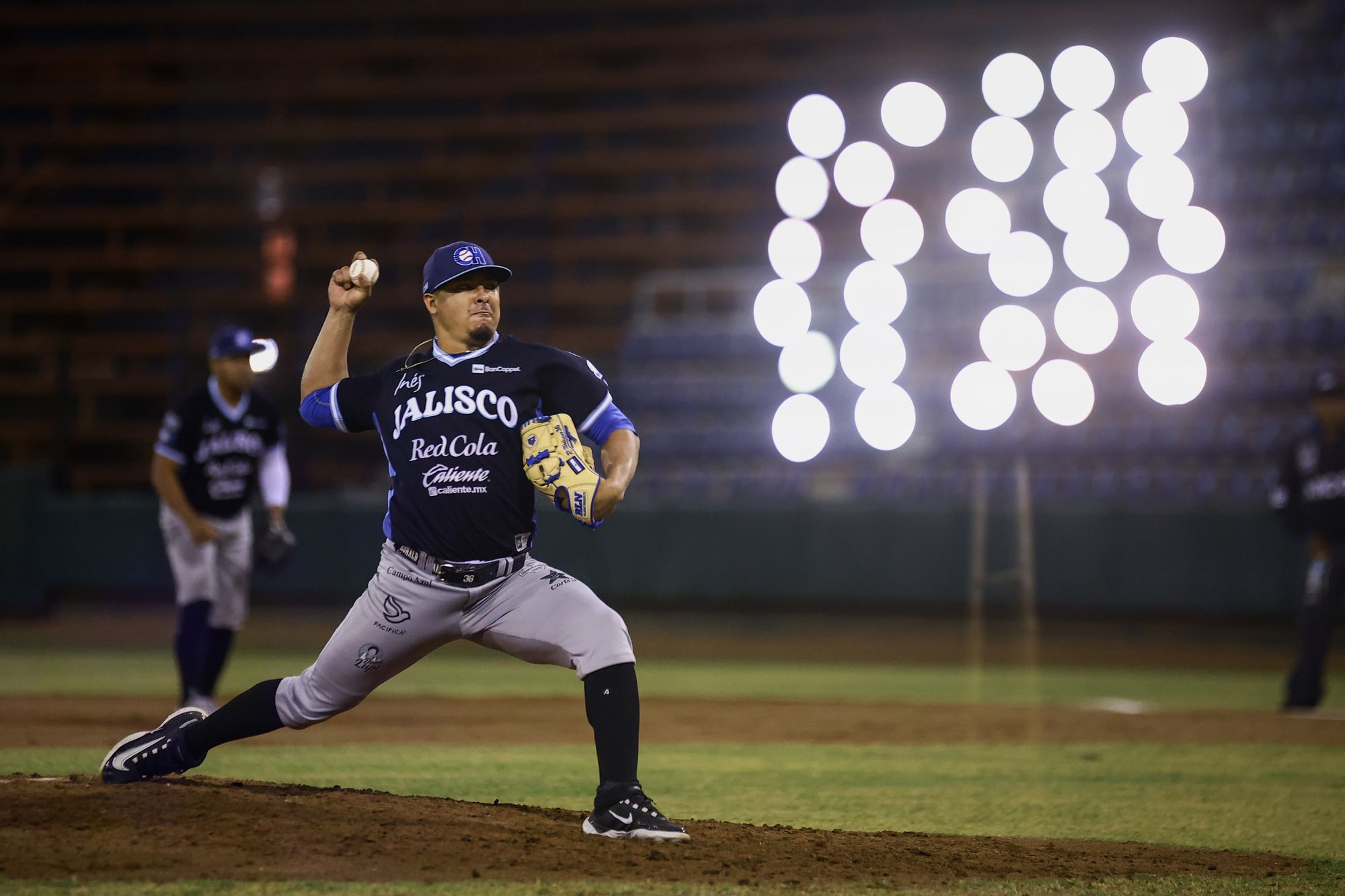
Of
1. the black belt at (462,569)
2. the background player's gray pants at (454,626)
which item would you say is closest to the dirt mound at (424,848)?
the background player's gray pants at (454,626)

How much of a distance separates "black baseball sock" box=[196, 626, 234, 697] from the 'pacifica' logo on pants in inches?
144

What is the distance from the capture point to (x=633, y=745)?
151 inches

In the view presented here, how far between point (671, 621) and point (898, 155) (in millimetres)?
6311

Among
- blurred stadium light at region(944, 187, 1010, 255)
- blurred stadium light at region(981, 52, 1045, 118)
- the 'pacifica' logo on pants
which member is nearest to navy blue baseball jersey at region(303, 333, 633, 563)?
the 'pacifica' logo on pants

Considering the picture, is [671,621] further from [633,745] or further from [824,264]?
[633,745]

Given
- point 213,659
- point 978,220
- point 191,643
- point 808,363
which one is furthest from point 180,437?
point 808,363

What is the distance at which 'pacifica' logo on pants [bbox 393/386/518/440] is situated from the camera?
3.96 m

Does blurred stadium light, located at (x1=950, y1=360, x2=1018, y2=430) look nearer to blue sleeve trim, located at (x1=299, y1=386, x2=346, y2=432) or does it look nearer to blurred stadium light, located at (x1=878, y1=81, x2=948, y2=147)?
blurred stadium light, located at (x1=878, y1=81, x2=948, y2=147)

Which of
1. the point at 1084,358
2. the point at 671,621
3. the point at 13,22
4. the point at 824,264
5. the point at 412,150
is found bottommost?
the point at 671,621

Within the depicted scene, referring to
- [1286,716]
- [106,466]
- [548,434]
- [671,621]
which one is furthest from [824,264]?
[548,434]

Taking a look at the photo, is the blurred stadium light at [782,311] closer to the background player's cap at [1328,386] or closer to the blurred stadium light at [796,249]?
the blurred stadium light at [796,249]

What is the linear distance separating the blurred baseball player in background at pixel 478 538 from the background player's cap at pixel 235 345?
130 inches

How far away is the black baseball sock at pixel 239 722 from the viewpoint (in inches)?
162

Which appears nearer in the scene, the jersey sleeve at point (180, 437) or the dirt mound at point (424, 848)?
the dirt mound at point (424, 848)
